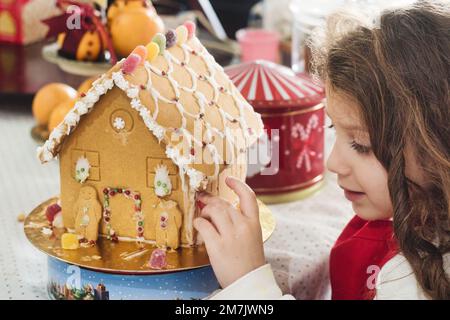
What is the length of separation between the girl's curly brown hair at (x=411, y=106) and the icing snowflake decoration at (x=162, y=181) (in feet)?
0.71

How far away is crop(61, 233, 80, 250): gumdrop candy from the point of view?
2.94 ft

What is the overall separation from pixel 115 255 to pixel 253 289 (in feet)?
0.55

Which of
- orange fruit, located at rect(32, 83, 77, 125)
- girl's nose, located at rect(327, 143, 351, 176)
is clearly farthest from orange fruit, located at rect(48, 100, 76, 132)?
girl's nose, located at rect(327, 143, 351, 176)

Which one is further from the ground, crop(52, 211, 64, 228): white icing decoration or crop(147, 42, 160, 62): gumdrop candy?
crop(147, 42, 160, 62): gumdrop candy

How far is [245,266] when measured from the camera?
2.81 ft

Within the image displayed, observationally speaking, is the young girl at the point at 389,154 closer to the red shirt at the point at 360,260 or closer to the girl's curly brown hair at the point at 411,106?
the girl's curly brown hair at the point at 411,106

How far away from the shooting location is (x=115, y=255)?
884mm

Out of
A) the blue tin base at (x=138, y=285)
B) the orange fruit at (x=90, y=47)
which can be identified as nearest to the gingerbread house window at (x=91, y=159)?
the blue tin base at (x=138, y=285)

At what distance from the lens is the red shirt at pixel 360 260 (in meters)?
0.98

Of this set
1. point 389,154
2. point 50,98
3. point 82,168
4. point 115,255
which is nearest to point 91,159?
point 82,168

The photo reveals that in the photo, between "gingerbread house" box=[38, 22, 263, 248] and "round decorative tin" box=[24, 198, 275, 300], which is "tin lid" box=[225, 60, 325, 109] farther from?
"round decorative tin" box=[24, 198, 275, 300]

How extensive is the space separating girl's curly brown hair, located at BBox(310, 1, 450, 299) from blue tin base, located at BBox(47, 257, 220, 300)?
0.76ft
